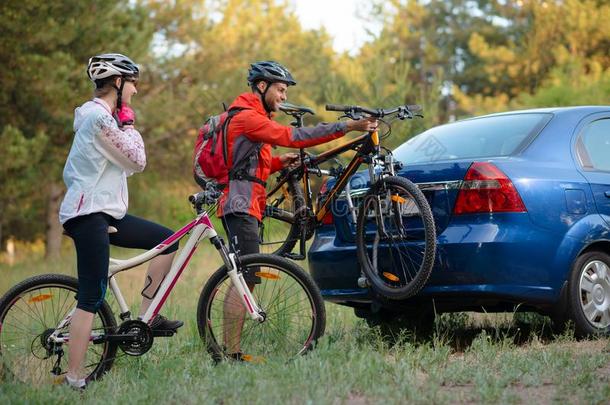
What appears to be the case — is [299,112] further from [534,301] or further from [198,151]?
[534,301]

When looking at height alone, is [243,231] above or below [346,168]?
below

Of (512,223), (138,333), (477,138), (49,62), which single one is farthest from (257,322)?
(49,62)

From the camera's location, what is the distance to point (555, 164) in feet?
21.0

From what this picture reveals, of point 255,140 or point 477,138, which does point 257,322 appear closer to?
point 255,140

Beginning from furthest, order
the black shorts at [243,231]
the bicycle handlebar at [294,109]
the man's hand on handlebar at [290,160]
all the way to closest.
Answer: the man's hand on handlebar at [290,160] < the bicycle handlebar at [294,109] < the black shorts at [243,231]

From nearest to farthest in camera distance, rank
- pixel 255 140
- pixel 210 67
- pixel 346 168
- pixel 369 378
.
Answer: pixel 369 378
pixel 255 140
pixel 346 168
pixel 210 67

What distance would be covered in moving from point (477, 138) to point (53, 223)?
2022 cm

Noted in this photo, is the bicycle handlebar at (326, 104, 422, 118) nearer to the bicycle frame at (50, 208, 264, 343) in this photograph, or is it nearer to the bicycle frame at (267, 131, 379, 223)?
the bicycle frame at (267, 131, 379, 223)

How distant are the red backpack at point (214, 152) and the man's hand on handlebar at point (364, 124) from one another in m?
0.67

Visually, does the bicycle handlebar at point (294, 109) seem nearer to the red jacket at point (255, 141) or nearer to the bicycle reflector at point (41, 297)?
the red jacket at point (255, 141)

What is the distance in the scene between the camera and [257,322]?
5.81m

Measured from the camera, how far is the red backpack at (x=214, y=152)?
603cm

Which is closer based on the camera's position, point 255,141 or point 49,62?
point 255,141

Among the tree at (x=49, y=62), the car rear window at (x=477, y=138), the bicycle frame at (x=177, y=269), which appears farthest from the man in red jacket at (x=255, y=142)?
the tree at (x=49, y=62)
